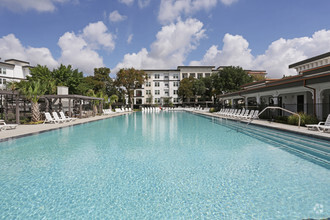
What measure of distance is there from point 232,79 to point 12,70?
2028 inches

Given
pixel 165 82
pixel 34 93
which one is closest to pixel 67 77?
pixel 34 93

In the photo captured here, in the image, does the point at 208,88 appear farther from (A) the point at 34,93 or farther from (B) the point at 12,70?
(B) the point at 12,70

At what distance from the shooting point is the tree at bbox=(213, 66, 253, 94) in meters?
44.2

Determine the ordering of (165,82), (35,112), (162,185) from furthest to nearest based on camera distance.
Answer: (165,82) → (35,112) → (162,185)

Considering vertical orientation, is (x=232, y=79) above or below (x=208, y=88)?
above

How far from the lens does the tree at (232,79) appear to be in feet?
145

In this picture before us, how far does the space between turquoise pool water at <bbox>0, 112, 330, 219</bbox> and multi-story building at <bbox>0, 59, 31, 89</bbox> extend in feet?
155

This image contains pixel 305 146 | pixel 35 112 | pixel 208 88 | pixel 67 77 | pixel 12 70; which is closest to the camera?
pixel 305 146

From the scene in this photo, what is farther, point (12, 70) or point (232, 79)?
point (12, 70)

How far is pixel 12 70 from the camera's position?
150 ft

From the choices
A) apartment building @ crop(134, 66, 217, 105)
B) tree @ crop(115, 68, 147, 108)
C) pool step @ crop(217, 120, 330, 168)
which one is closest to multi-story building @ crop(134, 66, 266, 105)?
apartment building @ crop(134, 66, 217, 105)

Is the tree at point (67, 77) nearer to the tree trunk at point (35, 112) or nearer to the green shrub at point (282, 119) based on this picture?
the tree trunk at point (35, 112)

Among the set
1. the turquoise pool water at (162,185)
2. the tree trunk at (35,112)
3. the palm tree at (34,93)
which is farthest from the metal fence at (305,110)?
the tree trunk at (35,112)

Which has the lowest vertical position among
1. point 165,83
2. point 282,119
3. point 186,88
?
point 282,119
